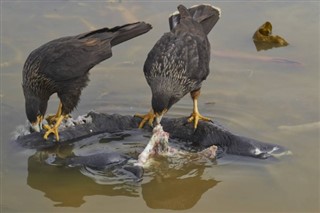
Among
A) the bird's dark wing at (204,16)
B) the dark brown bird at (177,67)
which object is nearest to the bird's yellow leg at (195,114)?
the dark brown bird at (177,67)

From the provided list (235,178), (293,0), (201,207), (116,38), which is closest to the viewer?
(201,207)

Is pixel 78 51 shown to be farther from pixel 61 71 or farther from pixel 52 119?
pixel 52 119

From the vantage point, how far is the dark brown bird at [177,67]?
662cm

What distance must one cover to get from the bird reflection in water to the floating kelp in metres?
2.80

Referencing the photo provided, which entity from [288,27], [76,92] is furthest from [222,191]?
[288,27]

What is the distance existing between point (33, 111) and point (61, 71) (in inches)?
23.1

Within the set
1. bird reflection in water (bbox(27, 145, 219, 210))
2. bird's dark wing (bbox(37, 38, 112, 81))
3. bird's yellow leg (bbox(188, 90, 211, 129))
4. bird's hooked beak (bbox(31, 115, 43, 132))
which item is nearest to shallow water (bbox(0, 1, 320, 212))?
bird reflection in water (bbox(27, 145, 219, 210))

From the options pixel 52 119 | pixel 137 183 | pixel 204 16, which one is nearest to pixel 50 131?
pixel 52 119

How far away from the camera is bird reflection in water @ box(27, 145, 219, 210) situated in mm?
5586

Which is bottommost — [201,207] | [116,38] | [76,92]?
[201,207]

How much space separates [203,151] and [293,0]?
4139mm

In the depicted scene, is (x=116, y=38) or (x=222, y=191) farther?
(x=116, y=38)

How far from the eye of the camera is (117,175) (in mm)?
5844

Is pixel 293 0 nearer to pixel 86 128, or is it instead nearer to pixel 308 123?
pixel 308 123
